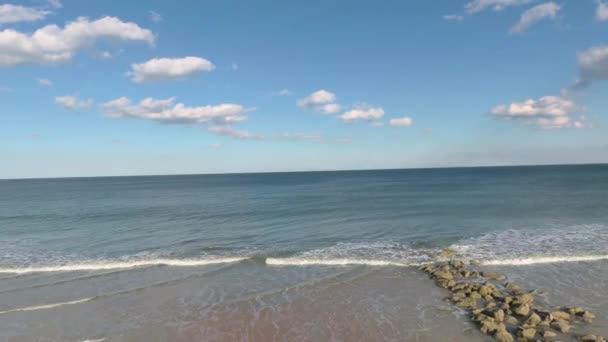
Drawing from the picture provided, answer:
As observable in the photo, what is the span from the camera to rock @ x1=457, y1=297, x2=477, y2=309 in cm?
1592

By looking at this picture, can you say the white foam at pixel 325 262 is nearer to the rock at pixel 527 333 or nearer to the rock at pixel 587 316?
the rock at pixel 587 316

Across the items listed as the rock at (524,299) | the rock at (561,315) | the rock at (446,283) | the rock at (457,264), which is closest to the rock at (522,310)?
the rock at (524,299)

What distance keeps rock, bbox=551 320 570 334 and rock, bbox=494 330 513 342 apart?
1.98 meters

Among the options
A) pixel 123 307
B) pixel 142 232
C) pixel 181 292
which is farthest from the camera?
pixel 142 232

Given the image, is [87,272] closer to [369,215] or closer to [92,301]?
[92,301]

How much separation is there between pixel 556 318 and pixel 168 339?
47.7ft

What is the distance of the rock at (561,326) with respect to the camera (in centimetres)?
1319

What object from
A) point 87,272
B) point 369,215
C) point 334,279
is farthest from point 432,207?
point 87,272

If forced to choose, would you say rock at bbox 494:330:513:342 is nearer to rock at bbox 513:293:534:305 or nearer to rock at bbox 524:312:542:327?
rock at bbox 524:312:542:327

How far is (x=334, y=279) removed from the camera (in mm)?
20516

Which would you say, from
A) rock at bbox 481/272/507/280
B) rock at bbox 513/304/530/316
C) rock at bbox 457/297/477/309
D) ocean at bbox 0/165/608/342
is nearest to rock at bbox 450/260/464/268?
ocean at bbox 0/165/608/342

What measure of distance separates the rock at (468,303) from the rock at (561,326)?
294 cm

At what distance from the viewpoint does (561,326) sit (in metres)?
13.3

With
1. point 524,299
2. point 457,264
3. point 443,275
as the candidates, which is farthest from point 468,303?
point 457,264
